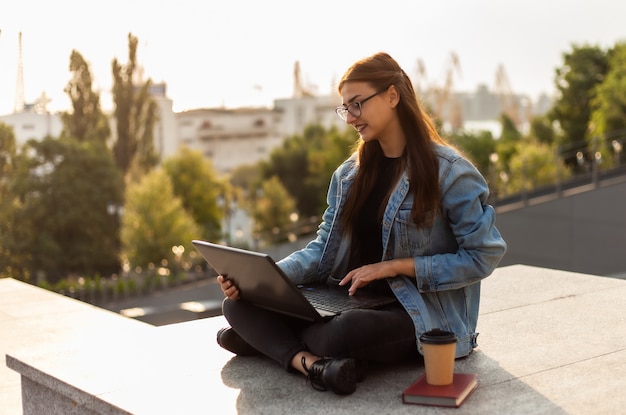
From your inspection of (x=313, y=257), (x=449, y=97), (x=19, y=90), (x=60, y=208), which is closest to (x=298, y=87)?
(x=449, y=97)

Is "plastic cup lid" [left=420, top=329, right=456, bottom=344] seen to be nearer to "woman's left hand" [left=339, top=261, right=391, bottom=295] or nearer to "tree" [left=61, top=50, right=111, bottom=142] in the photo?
"woman's left hand" [left=339, top=261, right=391, bottom=295]

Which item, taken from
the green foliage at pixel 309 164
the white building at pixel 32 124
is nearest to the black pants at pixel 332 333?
the white building at pixel 32 124

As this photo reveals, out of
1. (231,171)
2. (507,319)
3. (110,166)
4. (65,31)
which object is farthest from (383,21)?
(507,319)

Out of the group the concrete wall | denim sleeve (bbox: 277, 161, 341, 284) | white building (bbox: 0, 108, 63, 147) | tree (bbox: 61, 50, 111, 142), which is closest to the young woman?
denim sleeve (bbox: 277, 161, 341, 284)

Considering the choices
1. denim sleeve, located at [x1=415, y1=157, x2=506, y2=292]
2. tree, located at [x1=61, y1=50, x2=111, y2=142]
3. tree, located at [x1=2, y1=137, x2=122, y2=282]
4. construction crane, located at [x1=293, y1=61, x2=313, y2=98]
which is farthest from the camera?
construction crane, located at [x1=293, y1=61, x2=313, y2=98]

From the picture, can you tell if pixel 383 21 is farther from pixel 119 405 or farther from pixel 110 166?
pixel 119 405

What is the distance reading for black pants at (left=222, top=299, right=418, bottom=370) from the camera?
2646mm

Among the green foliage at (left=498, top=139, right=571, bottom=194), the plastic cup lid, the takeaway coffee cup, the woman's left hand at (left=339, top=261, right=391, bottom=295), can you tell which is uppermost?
the woman's left hand at (left=339, top=261, right=391, bottom=295)

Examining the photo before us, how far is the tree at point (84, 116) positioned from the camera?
4553cm

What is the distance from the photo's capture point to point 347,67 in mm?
2912

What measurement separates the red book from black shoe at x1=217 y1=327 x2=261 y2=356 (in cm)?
72

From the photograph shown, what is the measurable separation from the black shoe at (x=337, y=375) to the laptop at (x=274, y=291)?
19 cm

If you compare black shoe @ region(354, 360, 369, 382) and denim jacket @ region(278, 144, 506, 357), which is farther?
denim jacket @ region(278, 144, 506, 357)

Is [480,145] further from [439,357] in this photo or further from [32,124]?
[439,357]
